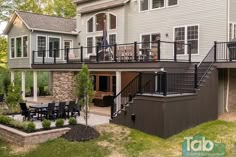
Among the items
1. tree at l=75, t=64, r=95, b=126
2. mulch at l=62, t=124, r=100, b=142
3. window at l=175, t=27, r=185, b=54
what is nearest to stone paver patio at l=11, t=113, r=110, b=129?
mulch at l=62, t=124, r=100, b=142

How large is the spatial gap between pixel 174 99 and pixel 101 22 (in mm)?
12258

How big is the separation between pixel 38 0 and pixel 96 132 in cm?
3366

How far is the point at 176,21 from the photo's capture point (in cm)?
1869

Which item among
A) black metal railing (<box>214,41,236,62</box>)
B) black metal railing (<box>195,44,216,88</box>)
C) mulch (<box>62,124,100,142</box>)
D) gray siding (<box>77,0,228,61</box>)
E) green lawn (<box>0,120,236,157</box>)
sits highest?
gray siding (<box>77,0,228,61</box>)

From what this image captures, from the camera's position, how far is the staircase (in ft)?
41.4

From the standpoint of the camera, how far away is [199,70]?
15.3 metres

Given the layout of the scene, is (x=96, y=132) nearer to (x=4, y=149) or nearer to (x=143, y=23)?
(x=4, y=149)

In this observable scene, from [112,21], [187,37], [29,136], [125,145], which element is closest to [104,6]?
[112,21]

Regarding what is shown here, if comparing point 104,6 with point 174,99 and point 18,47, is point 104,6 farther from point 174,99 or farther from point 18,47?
point 174,99

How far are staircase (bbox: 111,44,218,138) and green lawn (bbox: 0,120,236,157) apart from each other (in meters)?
0.47

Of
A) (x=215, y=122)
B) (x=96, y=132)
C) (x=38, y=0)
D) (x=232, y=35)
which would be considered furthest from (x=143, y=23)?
(x=38, y=0)

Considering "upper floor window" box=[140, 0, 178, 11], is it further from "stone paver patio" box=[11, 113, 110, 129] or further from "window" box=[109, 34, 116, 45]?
"stone paver patio" box=[11, 113, 110, 129]

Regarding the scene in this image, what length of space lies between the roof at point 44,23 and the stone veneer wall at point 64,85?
4.30 meters

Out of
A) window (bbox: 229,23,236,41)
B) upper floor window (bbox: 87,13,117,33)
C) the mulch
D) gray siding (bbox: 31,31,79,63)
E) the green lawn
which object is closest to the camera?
the green lawn
